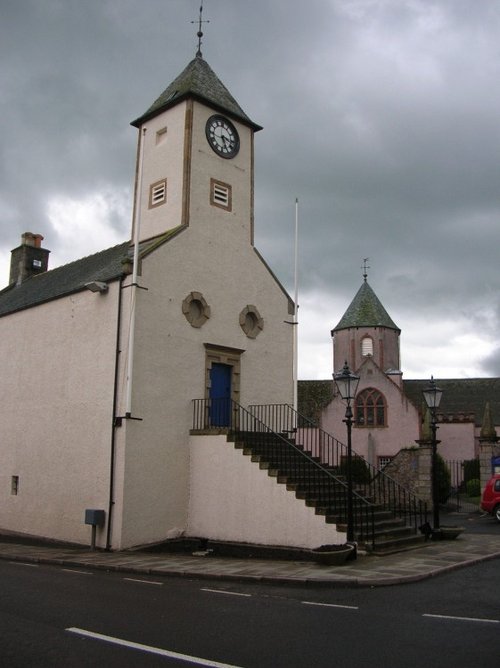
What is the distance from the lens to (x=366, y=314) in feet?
184

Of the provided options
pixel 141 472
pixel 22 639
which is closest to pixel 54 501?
pixel 141 472

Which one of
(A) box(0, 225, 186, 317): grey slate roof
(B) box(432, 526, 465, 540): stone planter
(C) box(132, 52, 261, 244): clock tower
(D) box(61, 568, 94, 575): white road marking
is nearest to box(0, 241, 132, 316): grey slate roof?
(A) box(0, 225, 186, 317): grey slate roof

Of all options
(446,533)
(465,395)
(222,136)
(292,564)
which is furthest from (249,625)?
(465,395)

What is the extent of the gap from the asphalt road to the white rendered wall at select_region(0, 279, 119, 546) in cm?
605

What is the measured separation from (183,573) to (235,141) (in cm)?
1452

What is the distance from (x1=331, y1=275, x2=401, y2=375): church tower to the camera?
5444cm

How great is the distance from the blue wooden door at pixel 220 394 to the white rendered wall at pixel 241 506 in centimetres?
126

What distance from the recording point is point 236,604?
29.8ft

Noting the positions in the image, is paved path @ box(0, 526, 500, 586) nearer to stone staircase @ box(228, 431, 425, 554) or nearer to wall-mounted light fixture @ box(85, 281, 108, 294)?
stone staircase @ box(228, 431, 425, 554)

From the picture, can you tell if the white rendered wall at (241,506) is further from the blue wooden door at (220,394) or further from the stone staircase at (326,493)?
the blue wooden door at (220,394)

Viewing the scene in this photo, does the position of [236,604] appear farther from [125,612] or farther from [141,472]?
[141,472]

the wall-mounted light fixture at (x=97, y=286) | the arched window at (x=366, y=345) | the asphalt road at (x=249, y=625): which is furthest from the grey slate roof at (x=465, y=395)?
the asphalt road at (x=249, y=625)

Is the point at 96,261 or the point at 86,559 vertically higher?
the point at 96,261

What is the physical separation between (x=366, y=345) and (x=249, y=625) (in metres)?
48.5
